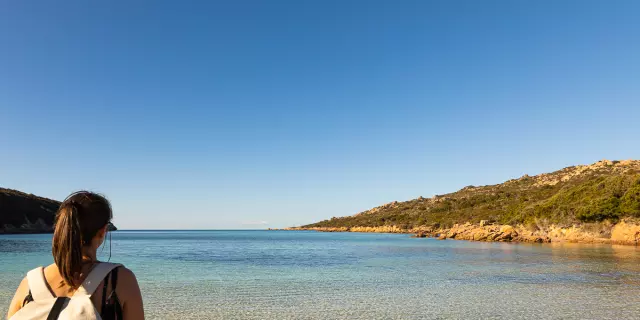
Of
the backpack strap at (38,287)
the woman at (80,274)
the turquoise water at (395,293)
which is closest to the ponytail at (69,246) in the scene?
the woman at (80,274)

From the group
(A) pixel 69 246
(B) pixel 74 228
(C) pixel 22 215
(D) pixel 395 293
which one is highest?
(C) pixel 22 215

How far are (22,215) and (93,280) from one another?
14830 cm

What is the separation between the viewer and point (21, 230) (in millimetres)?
118188

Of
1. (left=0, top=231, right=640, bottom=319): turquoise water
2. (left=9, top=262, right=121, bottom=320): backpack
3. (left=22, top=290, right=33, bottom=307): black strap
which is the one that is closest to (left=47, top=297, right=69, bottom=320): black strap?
(left=9, top=262, right=121, bottom=320): backpack

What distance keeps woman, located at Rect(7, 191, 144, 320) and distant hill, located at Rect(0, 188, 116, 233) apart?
138m

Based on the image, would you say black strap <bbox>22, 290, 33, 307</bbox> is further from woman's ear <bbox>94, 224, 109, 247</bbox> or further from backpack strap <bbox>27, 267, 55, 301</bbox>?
woman's ear <bbox>94, 224, 109, 247</bbox>

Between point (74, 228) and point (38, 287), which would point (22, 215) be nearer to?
point (38, 287)

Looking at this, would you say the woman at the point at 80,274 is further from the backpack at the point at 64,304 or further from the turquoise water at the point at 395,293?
the turquoise water at the point at 395,293

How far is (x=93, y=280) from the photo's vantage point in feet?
8.99

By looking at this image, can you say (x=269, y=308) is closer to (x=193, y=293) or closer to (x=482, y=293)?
(x=193, y=293)

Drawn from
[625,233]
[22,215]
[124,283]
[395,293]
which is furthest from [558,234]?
[22,215]

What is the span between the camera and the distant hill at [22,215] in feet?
384

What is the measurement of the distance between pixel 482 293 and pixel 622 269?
12925 millimetres

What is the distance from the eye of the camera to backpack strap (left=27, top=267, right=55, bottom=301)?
2732 millimetres
